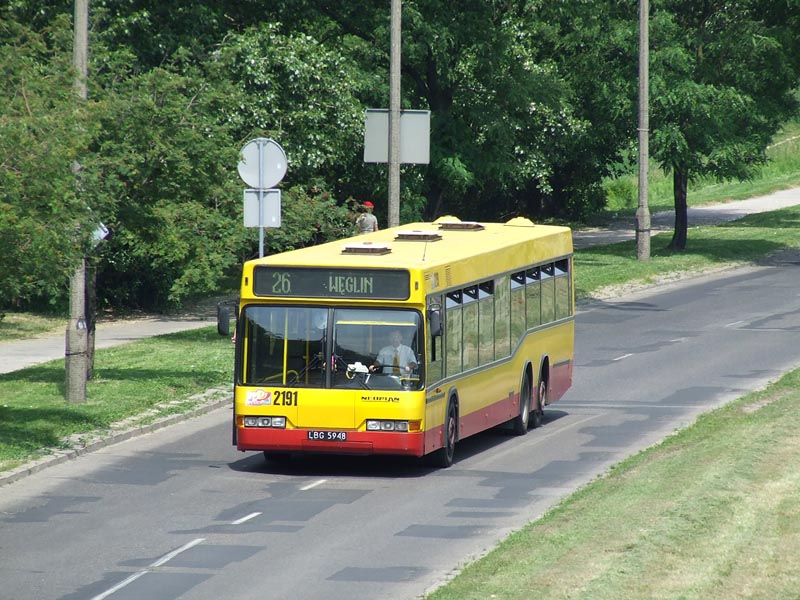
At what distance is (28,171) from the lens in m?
16.8

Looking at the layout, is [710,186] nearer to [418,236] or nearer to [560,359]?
[560,359]

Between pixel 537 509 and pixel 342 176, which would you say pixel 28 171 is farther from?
pixel 342 176

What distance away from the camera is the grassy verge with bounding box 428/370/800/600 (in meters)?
11.2

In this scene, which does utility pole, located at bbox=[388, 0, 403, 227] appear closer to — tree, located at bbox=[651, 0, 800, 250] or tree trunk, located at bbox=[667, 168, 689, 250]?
tree, located at bbox=[651, 0, 800, 250]

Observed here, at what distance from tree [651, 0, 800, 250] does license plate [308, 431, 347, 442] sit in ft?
99.7

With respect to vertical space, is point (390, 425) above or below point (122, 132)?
below

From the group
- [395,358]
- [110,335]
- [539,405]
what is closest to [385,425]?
[395,358]

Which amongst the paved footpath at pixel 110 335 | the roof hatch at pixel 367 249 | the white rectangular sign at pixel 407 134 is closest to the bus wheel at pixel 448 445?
the roof hatch at pixel 367 249

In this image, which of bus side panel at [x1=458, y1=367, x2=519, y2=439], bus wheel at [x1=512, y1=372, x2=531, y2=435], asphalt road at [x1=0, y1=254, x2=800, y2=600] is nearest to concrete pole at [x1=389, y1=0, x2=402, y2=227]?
asphalt road at [x1=0, y1=254, x2=800, y2=600]

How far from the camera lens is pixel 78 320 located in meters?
21.7

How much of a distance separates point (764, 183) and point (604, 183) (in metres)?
A: 10.4

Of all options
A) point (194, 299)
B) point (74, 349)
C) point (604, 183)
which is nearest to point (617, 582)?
point (74, 349)

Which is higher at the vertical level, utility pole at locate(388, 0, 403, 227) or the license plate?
utility pole at locate(388, 0, 403, 227)

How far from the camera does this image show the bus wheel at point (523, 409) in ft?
70.0
